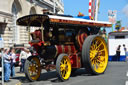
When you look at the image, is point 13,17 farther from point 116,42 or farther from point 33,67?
point 33,67

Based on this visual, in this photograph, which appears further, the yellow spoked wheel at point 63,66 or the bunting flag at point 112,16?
the bunting flag at point 112,16

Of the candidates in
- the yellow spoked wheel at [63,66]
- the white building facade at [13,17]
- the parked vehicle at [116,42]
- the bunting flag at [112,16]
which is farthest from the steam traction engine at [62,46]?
the bunting flag at [112,16]

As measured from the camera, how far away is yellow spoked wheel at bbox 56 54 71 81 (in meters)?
10.5

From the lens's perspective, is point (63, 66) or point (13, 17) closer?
point (63, 66)

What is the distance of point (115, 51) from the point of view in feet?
75.5

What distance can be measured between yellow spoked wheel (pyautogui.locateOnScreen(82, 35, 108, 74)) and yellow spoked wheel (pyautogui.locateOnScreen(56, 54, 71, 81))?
0.88m

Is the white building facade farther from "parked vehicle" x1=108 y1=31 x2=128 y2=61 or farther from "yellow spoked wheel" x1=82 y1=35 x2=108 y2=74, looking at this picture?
"yellow spoked wheel" x1=82 y1=35 x2=108 y2=74

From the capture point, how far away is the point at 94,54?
12.4m

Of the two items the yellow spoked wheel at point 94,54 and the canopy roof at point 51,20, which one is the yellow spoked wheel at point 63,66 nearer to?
the yellow spoked wheel at point 94,54

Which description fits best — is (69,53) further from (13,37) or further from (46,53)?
(13,37)

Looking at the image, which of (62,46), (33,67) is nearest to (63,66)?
(62,46)

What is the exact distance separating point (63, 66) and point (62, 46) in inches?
43.6

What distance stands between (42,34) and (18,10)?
21.2 m

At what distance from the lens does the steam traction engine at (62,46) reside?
36.0ft
